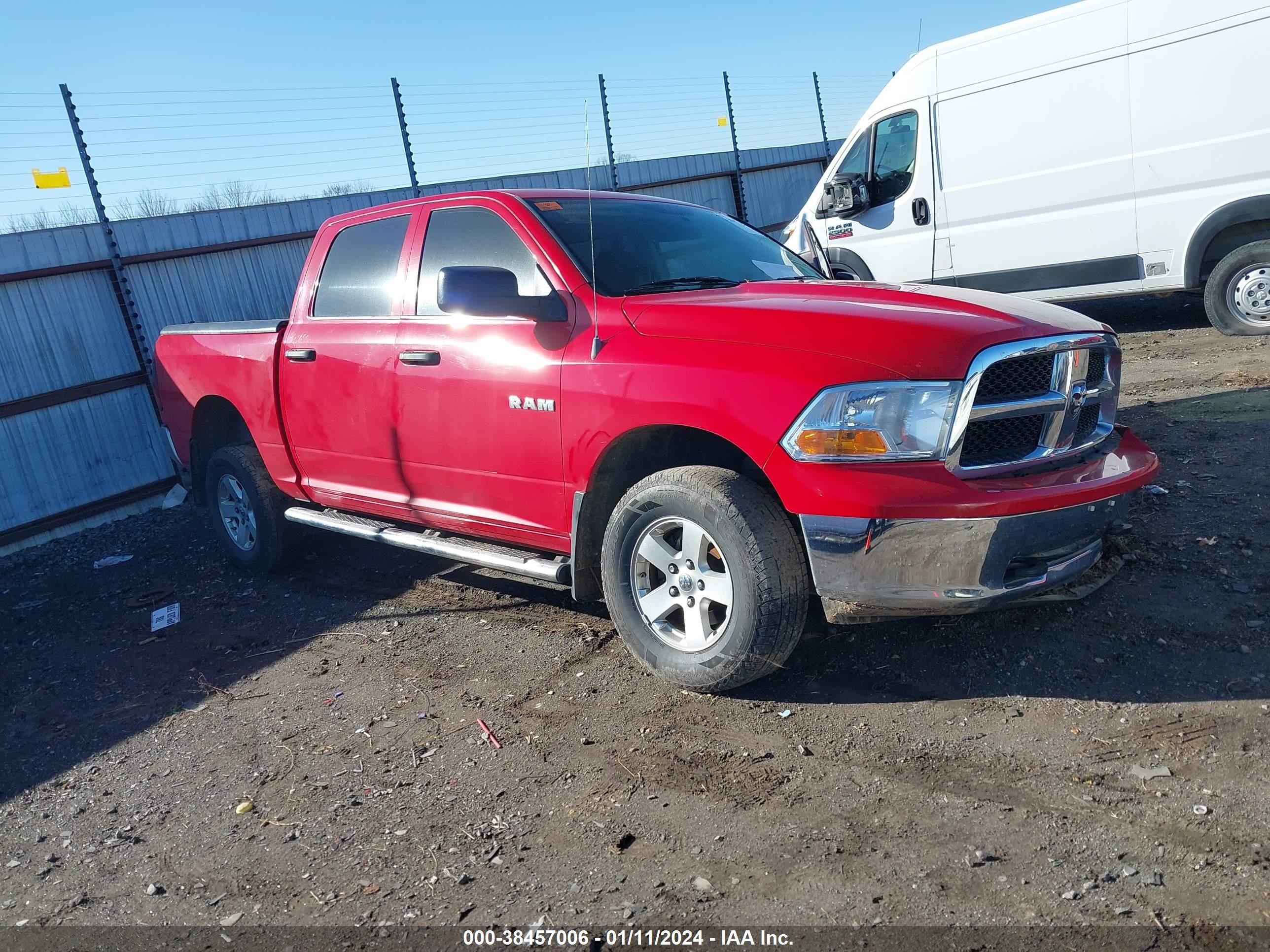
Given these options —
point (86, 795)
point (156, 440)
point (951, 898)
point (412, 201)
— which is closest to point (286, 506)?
point (412, 201)

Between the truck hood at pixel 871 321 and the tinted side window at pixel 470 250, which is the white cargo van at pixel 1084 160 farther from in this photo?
the tinted side window at pixel 470 250

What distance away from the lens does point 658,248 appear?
4293 millimetres

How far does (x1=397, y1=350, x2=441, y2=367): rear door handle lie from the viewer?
427cm

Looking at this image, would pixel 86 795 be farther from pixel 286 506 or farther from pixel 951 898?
pixel 951 898

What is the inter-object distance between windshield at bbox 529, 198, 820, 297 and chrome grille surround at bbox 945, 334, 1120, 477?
1380 millimetres

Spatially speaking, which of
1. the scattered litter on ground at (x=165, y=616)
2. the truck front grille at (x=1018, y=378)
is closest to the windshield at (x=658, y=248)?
the truck front grille at (x=1018, y=378)

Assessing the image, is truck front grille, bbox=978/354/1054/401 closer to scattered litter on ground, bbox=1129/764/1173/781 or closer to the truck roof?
scattered litter on ground, bbox=1129/764/1173/781

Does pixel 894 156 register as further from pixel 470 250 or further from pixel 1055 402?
pixel 1055 402

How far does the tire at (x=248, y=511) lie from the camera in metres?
5.69

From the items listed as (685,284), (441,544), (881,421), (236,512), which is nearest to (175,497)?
(236,512)

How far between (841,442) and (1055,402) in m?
0.75

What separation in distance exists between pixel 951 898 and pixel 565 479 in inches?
81.8

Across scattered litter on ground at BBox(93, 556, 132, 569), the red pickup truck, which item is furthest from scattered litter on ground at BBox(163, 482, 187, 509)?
the red pickup truck

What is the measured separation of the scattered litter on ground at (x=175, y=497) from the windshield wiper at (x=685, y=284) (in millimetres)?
6154
